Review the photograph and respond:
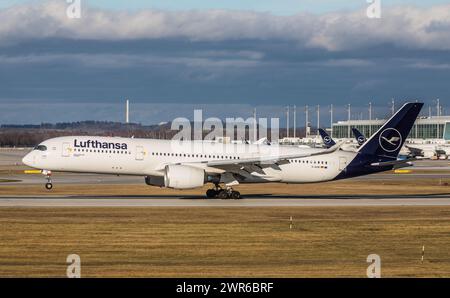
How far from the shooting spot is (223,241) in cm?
3569

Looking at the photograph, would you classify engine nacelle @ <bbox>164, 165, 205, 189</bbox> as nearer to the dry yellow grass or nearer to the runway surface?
the runway surface

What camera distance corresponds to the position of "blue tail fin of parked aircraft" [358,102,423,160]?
198 ft

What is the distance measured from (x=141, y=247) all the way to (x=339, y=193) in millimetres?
35709

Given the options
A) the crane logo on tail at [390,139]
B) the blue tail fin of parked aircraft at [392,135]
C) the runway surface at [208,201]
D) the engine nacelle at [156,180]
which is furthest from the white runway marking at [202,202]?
the crane logo on tail at [390,139]

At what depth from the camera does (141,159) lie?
55375mm

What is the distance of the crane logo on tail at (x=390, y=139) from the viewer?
60531 millimetres

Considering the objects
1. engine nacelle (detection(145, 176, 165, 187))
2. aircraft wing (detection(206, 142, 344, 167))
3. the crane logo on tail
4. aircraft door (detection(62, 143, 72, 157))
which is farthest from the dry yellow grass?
aircraft door (detection(62, 143, 72, 157))

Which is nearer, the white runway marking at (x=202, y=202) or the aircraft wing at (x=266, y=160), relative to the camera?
the white runway marking at (x=202, y=202)

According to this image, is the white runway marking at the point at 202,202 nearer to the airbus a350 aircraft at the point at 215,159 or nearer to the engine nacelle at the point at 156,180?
the engine nacelle at the point at 156,180

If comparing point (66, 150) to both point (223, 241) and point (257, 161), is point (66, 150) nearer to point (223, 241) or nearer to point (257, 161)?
point (257, 161)

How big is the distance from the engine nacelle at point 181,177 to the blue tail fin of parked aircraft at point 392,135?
13.4 m

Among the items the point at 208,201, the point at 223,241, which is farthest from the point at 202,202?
the point at 223,241
